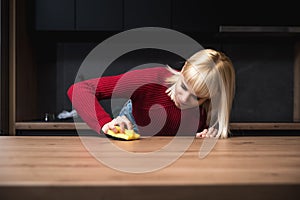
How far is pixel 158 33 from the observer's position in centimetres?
247

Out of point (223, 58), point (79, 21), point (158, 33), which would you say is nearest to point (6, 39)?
point (79, 21)

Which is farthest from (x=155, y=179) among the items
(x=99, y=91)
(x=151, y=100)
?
(x=151, y=100)

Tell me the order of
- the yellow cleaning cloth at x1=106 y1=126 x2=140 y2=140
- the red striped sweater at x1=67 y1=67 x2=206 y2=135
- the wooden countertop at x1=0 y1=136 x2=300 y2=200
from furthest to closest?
the red striped sweater at x1=67 y1=67 x2=206 y2=135, the yellow cleaning cloth at x1=106 y1=126 x2=140 y2=140, the wooden countertop at x1=0 y1=136 x2=300 y2=200

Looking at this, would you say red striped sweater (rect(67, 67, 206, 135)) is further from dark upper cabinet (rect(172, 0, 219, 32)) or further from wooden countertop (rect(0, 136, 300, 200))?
dark upper cabinet (rect(172, 0, 219, 32))

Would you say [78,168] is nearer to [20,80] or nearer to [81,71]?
[20,80]

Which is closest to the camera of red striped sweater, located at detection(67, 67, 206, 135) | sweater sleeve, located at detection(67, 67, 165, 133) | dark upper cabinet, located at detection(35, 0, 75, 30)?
sweater sleeve, located at detection(67, 67, 165, 133)

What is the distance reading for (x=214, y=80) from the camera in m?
1.24

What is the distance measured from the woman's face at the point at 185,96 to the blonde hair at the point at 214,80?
0.09ft

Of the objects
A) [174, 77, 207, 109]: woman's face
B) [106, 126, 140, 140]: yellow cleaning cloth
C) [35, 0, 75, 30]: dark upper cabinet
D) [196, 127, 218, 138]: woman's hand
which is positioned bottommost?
[196, 127, 218, 138]: woman's hand

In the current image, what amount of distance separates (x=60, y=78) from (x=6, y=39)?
52 cm

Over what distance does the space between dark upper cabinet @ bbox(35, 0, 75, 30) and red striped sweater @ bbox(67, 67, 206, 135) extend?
1.06m

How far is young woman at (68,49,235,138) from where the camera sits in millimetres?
1233

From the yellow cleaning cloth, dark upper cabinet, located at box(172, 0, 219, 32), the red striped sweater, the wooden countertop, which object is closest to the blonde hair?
the red striped sweater

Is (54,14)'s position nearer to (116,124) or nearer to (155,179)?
(116,124)
